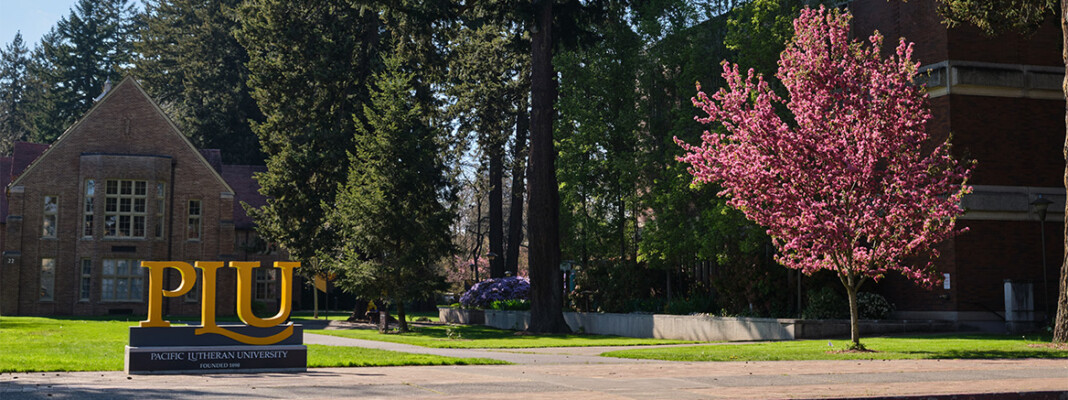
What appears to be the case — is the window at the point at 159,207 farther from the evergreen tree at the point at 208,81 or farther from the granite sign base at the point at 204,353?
the granite sign base at the point at 204,353

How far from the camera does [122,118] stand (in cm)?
5381

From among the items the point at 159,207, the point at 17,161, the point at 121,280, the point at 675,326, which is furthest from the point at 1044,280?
the point at 17,161

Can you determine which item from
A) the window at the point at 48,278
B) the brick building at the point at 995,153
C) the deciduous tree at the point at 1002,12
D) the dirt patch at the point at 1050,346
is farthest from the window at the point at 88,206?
the dirt patch at the point at 1050,346

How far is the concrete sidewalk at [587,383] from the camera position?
11.4m

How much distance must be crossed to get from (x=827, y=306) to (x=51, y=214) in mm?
40526

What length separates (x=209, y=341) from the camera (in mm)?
15305

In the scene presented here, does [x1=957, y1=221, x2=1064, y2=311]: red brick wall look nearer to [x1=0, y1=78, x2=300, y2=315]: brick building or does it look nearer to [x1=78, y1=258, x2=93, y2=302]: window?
[x1=0, y1=78, x2=300, y2=315]: brick building

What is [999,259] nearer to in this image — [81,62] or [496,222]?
[496,222]

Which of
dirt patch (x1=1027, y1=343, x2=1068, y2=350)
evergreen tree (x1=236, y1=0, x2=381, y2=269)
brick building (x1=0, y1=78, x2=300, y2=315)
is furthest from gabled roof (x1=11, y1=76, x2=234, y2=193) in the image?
dirt patch (x1=1027, y1=343, x2=1068, y2=350)

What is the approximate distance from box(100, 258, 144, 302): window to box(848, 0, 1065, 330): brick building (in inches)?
1514

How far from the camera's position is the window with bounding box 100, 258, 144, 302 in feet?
173

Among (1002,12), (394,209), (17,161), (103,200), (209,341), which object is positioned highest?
(17,161)

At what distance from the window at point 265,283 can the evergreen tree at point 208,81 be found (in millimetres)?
10017

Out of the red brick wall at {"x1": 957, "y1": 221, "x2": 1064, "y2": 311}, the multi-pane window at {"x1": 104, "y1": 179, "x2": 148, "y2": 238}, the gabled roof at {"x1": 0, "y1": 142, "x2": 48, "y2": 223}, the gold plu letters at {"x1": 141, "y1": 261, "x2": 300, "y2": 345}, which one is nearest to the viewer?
the gold plu letters at {"x1": 141, "y1": 261, "x2": 300, "y2": 345}
